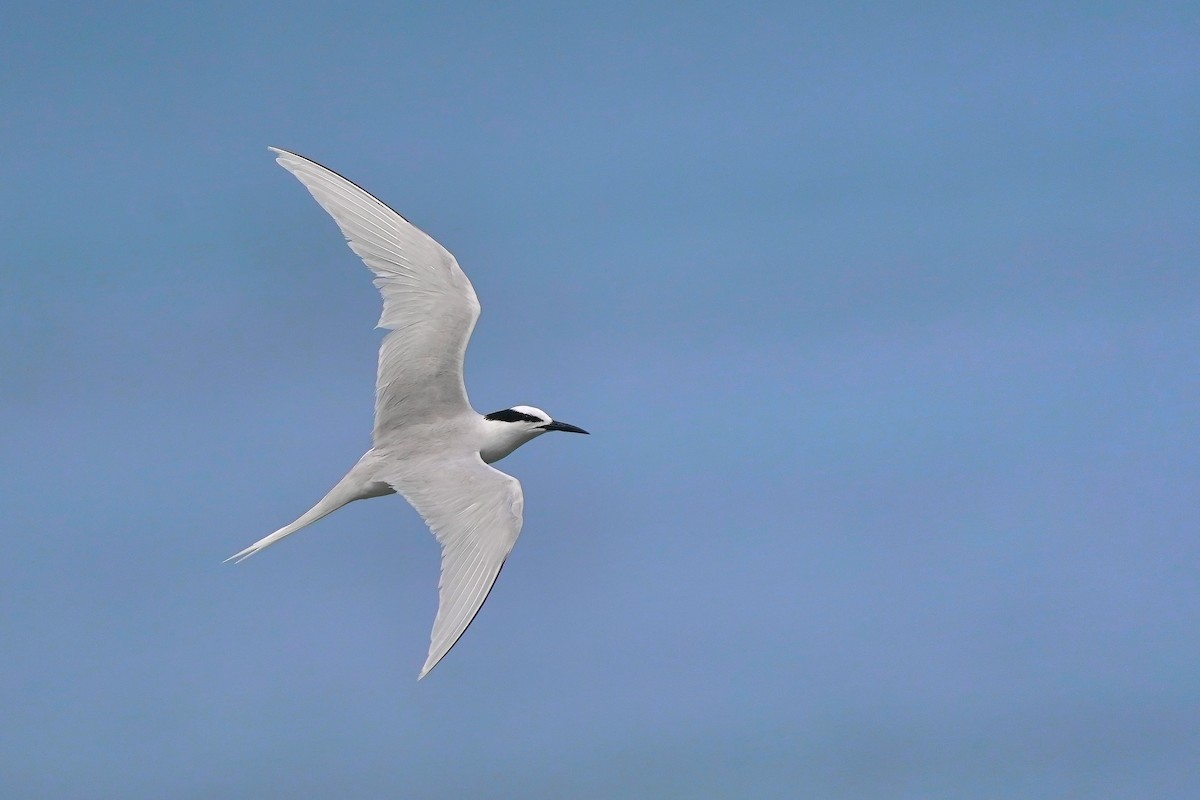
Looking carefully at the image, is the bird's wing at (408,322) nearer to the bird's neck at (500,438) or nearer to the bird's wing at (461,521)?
the bird's neck at (500,438)

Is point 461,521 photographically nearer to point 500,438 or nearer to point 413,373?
point 500,438

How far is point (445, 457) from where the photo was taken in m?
12.3

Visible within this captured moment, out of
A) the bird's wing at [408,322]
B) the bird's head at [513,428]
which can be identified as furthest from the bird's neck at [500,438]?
the bird's wing at [408,322]

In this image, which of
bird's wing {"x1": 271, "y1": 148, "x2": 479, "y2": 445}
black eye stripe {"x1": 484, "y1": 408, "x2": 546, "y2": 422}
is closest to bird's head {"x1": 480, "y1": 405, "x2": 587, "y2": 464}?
black eye stripe {"x1": 484, "y1": 408, "x2": 546, "y2": 422}

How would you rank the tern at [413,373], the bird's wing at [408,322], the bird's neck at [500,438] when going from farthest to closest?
the bird's neck at [500,438], the bird's wing at [408,322], the tern at [413,373]

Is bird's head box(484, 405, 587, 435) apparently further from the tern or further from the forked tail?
the forked tail

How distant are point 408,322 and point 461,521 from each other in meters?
2.29

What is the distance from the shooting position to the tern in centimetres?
1217

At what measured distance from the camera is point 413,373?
12547 millimetres

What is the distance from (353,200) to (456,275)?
4.08ft

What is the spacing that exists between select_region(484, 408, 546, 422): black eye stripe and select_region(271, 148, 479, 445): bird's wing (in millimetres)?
360

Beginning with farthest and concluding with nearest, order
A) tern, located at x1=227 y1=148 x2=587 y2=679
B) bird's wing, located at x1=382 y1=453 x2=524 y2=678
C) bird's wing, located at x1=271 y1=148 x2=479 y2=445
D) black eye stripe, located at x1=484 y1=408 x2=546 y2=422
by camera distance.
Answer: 1. black eye stripe, located at x1=484 y1=408 x2=546 y2=422
2. bird's wing, located at x1=271 y1=148 x2=479 y2=445
3. tern, located at x1=227 y1=148 x2=587 y2=679
4. bird's wing, located at x1=382 y1=453 x2=524 y2=678

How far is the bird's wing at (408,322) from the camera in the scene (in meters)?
12.5

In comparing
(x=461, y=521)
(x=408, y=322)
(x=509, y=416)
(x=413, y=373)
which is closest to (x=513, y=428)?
(x=509, y=416)
